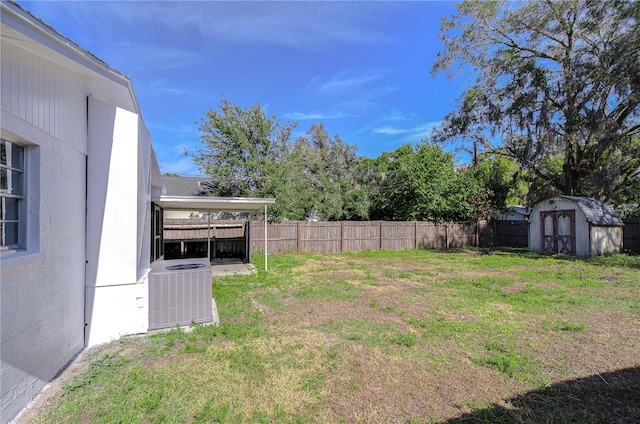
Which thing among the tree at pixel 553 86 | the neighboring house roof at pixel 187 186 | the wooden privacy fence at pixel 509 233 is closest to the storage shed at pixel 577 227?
the tree at pixel 553 86

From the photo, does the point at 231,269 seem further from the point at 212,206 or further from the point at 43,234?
the point at 43,234

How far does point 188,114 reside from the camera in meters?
17.3

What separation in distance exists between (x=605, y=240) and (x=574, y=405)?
14.0m

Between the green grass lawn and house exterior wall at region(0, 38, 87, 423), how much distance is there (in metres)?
0.37

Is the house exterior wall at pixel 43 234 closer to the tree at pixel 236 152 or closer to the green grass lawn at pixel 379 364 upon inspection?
the green grass lawn at pixel 379 364

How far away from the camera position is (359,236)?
50.3 feet

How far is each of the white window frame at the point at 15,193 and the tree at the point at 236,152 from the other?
13.7 m

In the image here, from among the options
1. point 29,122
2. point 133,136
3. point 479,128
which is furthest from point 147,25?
point 479,128

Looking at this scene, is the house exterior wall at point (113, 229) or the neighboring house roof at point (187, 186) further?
the neighboring house roof at point (187, 186)

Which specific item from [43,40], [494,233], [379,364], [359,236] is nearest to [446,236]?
[494,233]

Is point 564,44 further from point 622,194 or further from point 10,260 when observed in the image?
point 10,260

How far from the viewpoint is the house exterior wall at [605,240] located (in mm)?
12359

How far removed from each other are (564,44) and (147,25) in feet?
55.9

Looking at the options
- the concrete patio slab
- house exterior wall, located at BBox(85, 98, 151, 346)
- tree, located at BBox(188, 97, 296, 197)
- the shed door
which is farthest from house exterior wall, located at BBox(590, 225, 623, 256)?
house exterior wall, located at BBox(85, 98, 151, 346)
